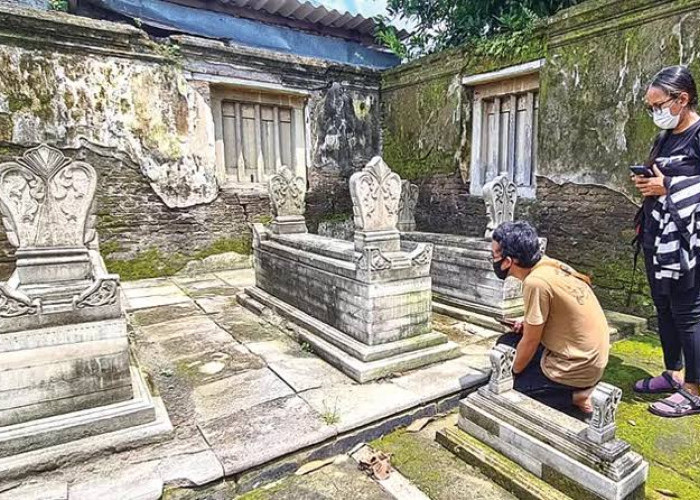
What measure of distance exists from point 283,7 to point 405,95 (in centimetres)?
261

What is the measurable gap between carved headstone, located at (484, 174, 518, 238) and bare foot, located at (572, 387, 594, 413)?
2.31 metres

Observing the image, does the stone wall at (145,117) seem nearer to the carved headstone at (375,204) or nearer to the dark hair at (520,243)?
the carved headstone at (375,204)

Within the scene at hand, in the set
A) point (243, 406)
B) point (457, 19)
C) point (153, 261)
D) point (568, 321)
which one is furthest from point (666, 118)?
point (153, 261)

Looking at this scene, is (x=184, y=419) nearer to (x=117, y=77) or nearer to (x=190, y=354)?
(x=190, y=354)

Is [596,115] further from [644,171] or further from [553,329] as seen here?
[553,329]

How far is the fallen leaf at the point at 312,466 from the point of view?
2365 millimetres

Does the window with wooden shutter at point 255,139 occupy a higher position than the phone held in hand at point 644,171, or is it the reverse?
the window with wooden shutter at point 255,139

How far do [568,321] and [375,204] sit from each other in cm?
175

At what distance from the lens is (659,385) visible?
3.04m

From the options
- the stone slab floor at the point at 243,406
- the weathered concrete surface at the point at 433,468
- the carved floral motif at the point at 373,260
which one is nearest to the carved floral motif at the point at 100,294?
the stone slab floor at the point at 243,406

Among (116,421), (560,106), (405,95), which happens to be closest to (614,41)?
(560,106)

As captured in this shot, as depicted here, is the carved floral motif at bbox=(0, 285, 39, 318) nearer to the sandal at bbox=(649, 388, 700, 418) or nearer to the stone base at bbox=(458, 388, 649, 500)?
the stone base at bbox=(458, 388, 649, 500)

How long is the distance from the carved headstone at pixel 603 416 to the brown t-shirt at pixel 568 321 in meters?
0.36

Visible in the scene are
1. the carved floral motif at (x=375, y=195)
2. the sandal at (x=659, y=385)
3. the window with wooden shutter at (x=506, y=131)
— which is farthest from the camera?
the window with wooden shutter at (x=506, y=131)
